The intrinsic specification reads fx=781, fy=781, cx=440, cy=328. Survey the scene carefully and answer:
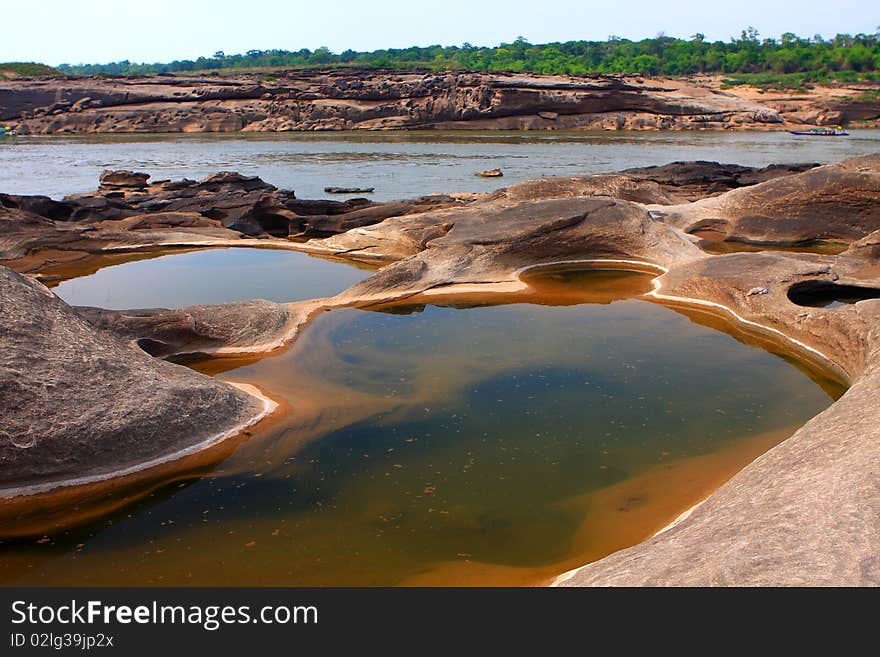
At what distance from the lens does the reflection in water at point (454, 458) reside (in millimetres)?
4445

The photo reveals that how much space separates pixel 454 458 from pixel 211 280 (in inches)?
270

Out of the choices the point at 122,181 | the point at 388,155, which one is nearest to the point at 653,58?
the point at 388,155

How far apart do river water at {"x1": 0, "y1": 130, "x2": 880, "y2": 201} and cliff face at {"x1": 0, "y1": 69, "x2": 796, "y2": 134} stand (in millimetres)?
2973

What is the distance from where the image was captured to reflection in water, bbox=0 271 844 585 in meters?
4.45

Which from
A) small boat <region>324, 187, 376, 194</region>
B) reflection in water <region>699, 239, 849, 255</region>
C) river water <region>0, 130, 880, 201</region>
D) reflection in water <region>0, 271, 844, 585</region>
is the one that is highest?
river water <region>0, 130, 880, 201</region>

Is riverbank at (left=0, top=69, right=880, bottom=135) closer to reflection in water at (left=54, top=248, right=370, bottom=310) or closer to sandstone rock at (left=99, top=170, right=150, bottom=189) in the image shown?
sandstone rock at (left=99, top=170, right=150, bottom=189)

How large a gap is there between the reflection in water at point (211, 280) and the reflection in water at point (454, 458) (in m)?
2.28

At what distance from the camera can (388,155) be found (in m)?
36.1

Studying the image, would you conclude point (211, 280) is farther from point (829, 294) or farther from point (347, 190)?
point (347, 190)

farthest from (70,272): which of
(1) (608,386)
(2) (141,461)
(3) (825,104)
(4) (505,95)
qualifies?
(3) (825,104)

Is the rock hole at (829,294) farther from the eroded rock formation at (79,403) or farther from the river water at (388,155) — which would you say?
the river water at (388,155)

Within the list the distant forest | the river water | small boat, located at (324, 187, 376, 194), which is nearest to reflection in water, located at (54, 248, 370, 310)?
the river water

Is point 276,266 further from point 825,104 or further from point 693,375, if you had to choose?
point 825,104

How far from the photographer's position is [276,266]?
40.3ft
